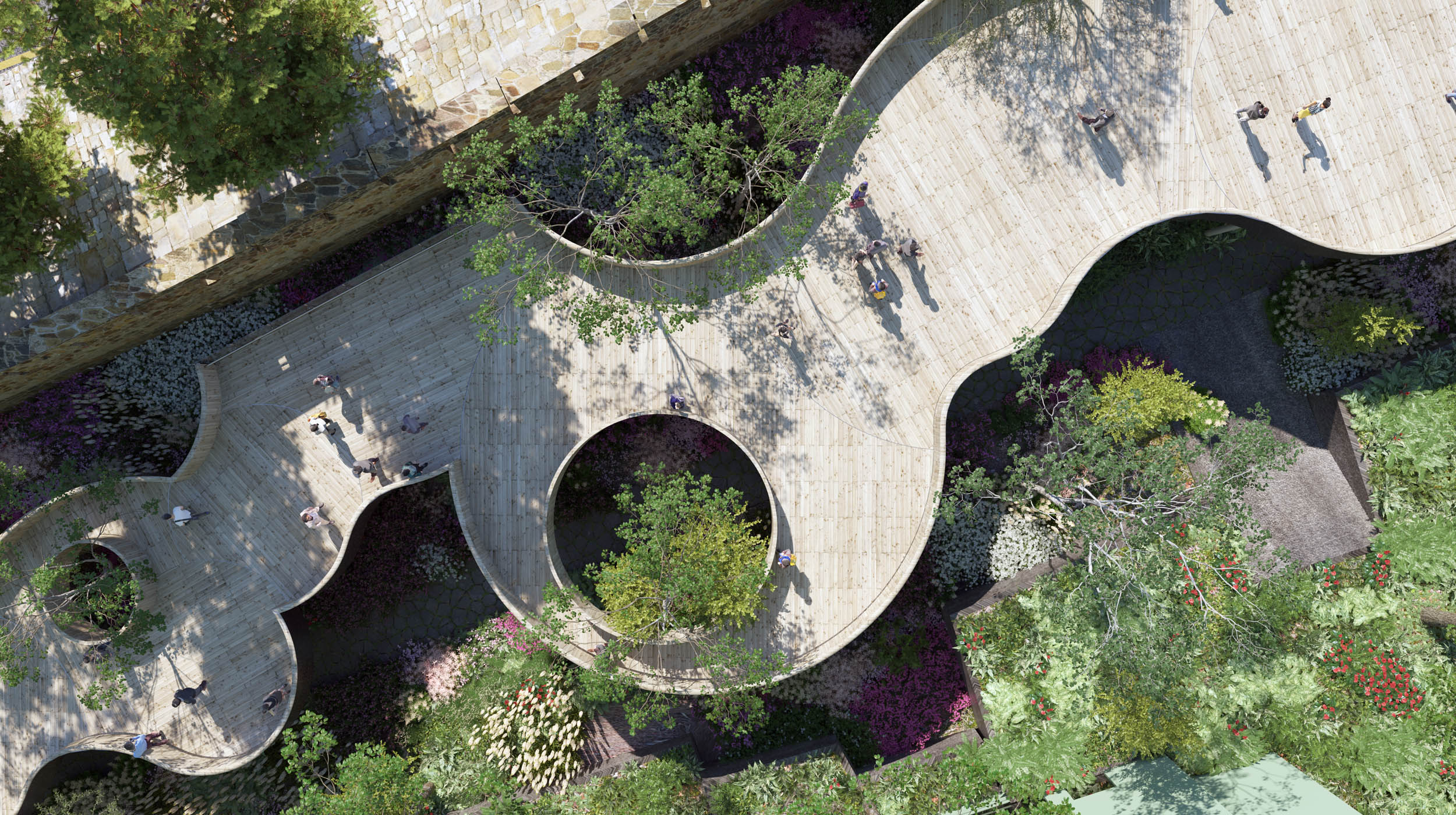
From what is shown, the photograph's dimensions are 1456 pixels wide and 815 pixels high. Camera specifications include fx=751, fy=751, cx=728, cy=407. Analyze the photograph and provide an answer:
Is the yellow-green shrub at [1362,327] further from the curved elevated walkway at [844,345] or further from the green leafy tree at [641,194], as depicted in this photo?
the green leafy tree at [641,194]

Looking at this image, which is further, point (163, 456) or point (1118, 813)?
point (163, 456)

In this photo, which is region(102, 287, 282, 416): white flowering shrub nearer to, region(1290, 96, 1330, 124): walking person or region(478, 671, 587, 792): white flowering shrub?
region(478, 671, 587, 792): white flowering shrub

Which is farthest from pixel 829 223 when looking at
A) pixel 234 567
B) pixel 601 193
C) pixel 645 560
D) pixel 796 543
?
pixel 234 567

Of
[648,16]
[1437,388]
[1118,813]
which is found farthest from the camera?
[1437,388]

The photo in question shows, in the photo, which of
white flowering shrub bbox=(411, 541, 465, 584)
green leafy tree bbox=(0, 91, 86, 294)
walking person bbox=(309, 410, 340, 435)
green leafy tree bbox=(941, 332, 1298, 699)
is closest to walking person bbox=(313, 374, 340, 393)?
walking person bbox=(309, 410, 340, 435)

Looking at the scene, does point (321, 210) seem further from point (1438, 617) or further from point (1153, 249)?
point (1438, 617)

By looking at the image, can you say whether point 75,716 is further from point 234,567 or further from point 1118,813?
point 1118,813

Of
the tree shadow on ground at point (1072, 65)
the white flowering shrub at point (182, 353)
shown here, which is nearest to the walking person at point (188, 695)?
the white flowering shrub at point (182, 353)
